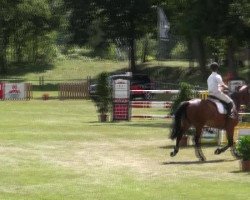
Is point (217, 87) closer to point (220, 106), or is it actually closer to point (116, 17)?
point (220, 106)

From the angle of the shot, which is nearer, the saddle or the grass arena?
the grass arena

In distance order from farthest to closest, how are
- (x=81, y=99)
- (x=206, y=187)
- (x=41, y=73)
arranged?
(x=41, y=73), (x=81, y=99), (x=206, y=187)

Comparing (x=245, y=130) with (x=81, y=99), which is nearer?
(x=245, y=130)

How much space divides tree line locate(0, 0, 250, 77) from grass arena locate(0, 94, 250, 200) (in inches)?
870

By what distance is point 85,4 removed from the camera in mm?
73125

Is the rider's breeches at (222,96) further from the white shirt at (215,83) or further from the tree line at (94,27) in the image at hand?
the tree line at (94,27)

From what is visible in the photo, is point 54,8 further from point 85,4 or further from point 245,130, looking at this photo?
point 245,130

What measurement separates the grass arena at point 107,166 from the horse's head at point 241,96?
1.43 metres

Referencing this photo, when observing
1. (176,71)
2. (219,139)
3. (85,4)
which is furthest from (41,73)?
(219,139)

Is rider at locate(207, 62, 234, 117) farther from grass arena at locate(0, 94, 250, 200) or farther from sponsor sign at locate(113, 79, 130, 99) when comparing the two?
sponsor sign at locate(113, 79, 130, 99)

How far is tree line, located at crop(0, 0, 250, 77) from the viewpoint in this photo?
196 feet

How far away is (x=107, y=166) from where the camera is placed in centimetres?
1756

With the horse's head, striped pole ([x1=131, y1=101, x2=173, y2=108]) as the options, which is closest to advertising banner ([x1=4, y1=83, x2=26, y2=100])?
striped pole ([x1=131, y1=101, x2=173, y2=108])

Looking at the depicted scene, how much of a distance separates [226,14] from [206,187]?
1225 inches
